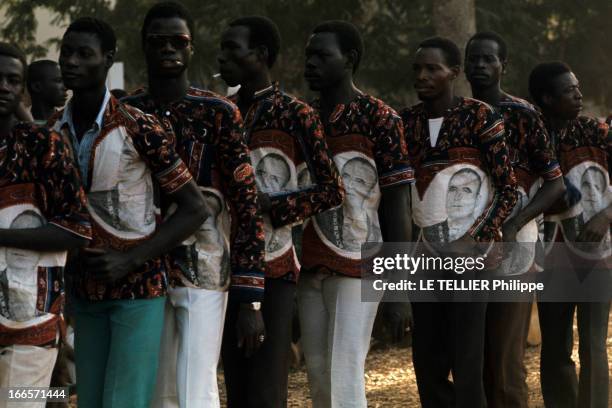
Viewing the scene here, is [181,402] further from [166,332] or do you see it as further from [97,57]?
[97,57]

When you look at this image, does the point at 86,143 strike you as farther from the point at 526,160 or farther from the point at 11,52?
the point at 526,160

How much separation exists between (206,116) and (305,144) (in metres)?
0.73

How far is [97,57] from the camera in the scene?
5297mm

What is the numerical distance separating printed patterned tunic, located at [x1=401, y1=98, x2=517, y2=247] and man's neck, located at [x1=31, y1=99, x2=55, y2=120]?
8.48 ft

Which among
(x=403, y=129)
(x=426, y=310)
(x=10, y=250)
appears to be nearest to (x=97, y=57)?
(x=10, y=250)

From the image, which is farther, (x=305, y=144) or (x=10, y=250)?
(x=305, y=144)

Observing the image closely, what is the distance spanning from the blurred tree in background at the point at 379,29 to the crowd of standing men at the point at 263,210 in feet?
27.3

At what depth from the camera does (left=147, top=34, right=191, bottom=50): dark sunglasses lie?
5688mm

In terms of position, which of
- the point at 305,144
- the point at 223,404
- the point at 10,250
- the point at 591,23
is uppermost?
the point at 591,23

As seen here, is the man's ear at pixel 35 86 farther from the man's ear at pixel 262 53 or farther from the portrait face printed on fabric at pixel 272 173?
the portrait face printed on fabric at pixel 272 173

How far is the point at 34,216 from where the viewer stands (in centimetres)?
488

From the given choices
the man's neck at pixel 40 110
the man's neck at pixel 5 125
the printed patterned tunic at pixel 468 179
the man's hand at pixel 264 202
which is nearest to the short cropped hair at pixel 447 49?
the printed patterned tunic at pixel 468 179

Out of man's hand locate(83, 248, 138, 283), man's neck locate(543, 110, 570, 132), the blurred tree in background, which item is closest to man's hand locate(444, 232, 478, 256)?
man's neck locate(543, 110, 570, 132)

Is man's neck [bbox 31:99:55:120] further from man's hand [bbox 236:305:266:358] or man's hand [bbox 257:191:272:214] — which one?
man's hand [bbox 236:305:266:358]
